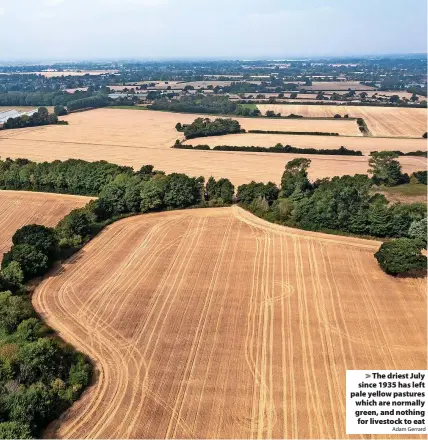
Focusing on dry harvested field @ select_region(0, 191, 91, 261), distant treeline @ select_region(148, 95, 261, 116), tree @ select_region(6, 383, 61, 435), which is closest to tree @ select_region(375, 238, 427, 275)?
tree @ select_region(6, 383, 61, 435)

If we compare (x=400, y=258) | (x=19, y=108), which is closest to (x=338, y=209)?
(x=400, y=258)

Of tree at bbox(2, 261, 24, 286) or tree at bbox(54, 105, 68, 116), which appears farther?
tree at bbox(54, 105, 68, 116)

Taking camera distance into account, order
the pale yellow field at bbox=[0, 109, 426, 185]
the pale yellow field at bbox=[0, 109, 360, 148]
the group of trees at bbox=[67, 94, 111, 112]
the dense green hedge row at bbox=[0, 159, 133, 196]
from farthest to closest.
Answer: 1. the group of trees at bbox=[67, 94, 111, 112]
2. the pale yellow field at bbox=[0, 109, 360, 148]
3. the pale yellow field at bbox=[0, 109, 426, 185]
4. the dense green hedge row at bbox=[0, 159, 133, 196]

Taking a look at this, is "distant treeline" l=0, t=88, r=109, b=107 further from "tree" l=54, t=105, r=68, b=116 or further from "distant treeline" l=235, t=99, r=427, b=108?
"distant treeline" l=235, t=99, r=427, b=108

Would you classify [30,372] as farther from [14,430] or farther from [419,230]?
[419,230]

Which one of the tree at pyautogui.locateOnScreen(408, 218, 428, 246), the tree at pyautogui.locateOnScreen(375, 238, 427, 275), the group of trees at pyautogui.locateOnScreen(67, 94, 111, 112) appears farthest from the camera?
the group of trees at pyautogui.locateOnScreen(67, 94, 111, 112)

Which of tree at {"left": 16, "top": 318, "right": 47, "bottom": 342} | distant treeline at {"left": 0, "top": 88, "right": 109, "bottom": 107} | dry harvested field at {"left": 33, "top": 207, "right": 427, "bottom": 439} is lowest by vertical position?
dry harvested field at {"left": 33, "top": 207, "right": 427, "bottom": 439}

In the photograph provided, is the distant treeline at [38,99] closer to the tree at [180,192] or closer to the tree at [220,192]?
the tree at [180,192]
